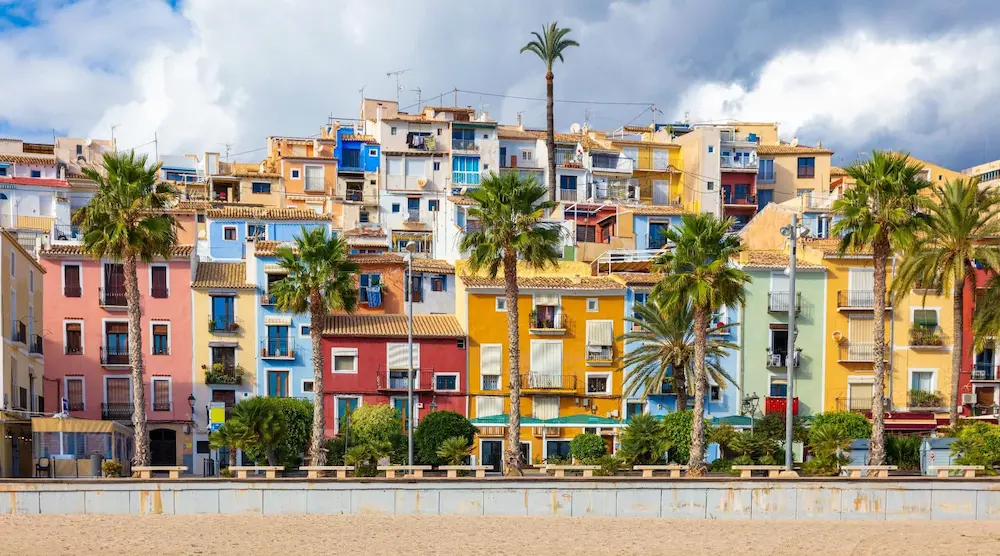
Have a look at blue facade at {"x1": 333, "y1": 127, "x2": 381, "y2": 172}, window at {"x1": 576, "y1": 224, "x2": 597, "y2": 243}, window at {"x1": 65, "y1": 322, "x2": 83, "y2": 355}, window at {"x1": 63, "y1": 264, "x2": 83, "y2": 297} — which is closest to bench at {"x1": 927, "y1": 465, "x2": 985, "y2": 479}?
window at {"x1": 65, "y1": 322, "x2": 83, "y2": 355}

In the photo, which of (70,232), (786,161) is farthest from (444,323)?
(786,161)

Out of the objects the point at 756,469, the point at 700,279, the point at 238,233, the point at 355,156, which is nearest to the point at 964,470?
the point at 756,469

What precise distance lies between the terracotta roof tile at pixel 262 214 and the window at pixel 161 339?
13.8 m

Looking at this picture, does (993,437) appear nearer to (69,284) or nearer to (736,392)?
(736,392)

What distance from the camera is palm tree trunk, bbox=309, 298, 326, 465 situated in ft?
153

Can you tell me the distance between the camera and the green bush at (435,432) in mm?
53156

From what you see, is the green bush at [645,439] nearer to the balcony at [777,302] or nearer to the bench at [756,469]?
the bench at [756,469]

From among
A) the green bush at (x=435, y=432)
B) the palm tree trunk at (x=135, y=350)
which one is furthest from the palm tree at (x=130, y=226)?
the green bush at (x=435, y=432)

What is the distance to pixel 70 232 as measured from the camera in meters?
75.4

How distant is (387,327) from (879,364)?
25329 mm

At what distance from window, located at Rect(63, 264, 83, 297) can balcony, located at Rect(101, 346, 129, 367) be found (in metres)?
3.09

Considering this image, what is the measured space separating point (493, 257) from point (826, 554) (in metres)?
18.6

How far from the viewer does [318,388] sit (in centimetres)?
4738

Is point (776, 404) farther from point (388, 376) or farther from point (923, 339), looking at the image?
point (388, 376)
